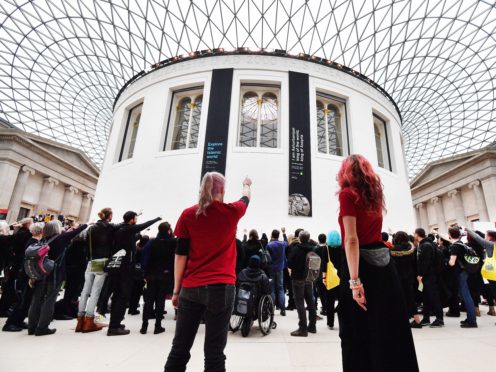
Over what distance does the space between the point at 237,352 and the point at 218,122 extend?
1158 cm

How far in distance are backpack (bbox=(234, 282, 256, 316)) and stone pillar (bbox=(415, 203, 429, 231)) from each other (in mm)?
38478

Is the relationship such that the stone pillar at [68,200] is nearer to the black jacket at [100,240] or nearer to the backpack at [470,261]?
the black jacket at [100,240]

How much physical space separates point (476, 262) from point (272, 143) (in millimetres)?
21657

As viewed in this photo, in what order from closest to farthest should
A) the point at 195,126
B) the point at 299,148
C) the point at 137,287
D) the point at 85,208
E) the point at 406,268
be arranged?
1. the point at 406,268
2. the point at 137,287
3. the point at 299,148
4. the point at 195,126
5. the point at 85,208

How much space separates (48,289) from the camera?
4160 millimetres

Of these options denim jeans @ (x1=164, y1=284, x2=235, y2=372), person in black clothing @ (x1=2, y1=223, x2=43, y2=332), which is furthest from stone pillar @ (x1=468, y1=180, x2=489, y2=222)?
person in black clothing @ (x1=2, y1=223, x2=43, y2=332)

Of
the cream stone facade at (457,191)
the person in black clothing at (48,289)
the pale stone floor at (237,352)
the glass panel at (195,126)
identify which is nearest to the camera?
the pale stone floor at (237,352)

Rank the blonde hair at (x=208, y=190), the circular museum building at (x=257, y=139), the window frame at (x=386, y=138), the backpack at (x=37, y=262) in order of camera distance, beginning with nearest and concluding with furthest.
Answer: the blonde hair at (x=208, y=190), the backpack at (x=37, y=262), the circular museum building at (x=257, y=139), the window frame at (x=386, y=138)

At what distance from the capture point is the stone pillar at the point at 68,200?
3067 centimetres

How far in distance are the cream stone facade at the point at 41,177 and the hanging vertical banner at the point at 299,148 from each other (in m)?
26.7

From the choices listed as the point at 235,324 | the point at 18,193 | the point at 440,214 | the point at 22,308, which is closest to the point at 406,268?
the point at 235,324

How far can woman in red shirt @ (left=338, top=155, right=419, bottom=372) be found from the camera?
67.1 inches

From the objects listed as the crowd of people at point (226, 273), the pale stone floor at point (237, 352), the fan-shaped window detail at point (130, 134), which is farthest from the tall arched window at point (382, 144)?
the fan-shaped window detail at point (130, 134)

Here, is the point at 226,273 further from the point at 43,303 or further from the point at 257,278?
the point at 43,303
